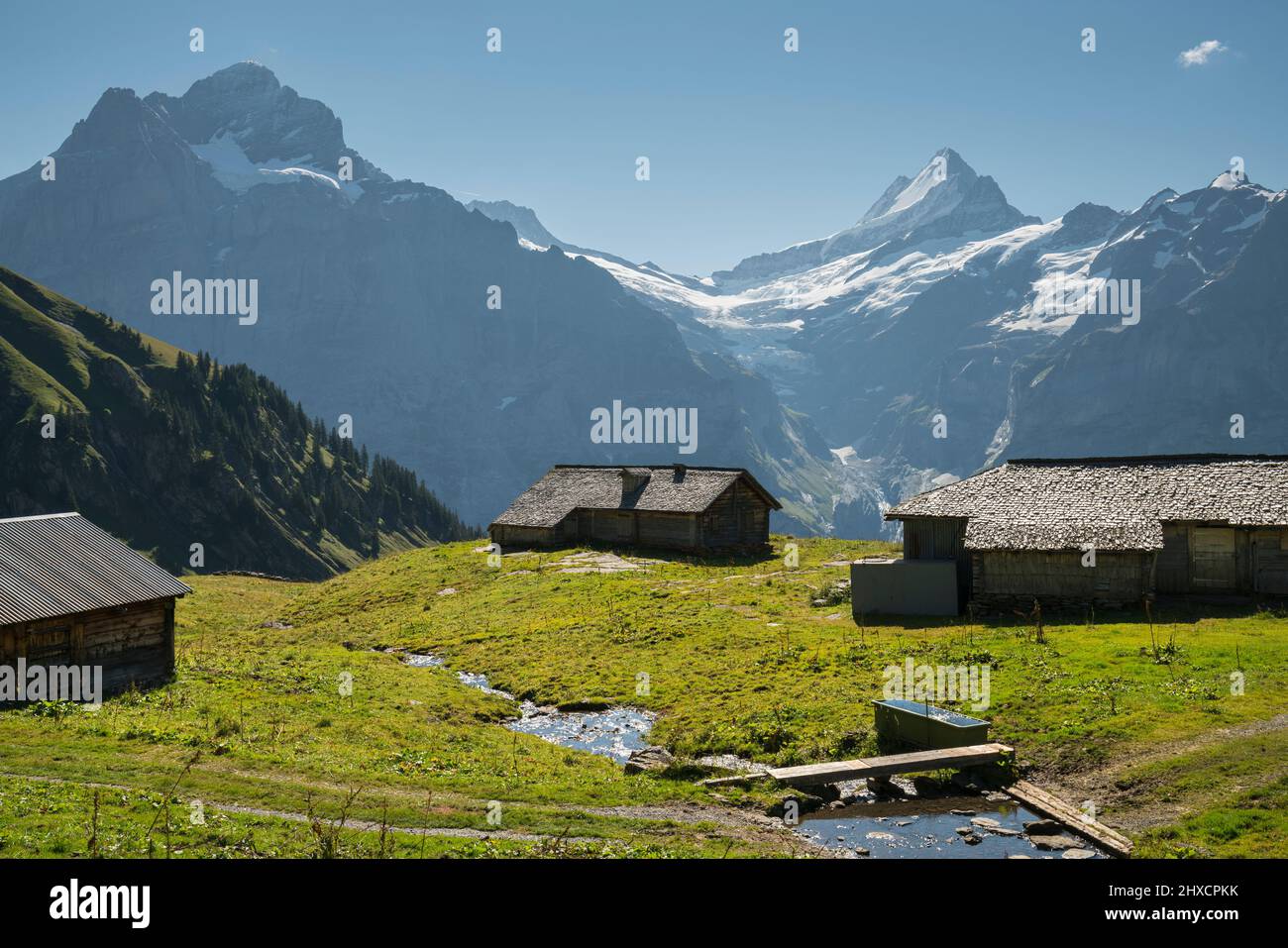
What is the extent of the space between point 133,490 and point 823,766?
182274 mm

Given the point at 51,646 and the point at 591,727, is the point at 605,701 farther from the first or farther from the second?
the point at 51,646

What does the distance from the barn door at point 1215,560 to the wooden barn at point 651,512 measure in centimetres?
3291

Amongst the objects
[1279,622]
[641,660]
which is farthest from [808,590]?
[1279,622]

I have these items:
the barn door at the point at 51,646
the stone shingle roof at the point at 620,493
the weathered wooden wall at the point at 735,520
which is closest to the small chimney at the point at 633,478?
the stone shingle roof at the point at 620,493

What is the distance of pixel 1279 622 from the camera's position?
3797cm

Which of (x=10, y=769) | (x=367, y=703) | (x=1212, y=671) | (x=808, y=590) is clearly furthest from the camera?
(x=808, y=590)

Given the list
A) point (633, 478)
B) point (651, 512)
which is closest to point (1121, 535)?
point (651, 512)

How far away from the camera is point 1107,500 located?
46219 mm

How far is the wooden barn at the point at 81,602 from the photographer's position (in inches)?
1307

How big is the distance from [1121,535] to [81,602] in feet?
139

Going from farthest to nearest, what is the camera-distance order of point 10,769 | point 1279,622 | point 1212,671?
point 1279,622
point 1212,671
point 10,769

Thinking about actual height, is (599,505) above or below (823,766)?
above

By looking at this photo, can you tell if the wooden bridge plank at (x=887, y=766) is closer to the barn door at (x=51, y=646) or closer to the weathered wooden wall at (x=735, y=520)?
the barn door at (x=51, y=646)
